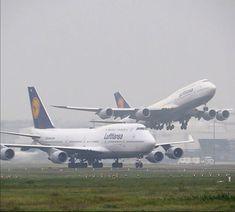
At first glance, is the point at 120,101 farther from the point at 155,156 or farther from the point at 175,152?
the point at 155,156

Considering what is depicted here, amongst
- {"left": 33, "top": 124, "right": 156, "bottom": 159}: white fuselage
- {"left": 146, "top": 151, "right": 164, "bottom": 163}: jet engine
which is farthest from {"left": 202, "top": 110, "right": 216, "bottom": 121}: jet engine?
{"left": 33, "top": 124, "right": 156, "bottom": 159}: white fuselage

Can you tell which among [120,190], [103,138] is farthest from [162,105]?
[120,190]

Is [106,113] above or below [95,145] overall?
above

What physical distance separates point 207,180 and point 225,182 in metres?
3.76

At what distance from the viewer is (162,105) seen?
169000 mm

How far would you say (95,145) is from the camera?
125 metres

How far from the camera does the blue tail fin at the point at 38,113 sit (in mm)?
137125

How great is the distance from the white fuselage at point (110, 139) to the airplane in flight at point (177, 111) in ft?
104

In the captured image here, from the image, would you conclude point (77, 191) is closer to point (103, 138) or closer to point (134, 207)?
point (134, 207)

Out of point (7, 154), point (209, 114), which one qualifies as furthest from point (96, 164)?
point (209, 114)

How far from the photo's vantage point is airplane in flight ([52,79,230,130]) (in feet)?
534

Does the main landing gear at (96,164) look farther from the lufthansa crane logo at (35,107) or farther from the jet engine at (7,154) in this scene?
the lufthansa crane logo at (35,107)

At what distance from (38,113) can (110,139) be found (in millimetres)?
19945

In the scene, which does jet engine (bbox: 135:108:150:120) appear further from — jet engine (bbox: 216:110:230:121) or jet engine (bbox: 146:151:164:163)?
jet engine (bbox: 146:151:164:163)
